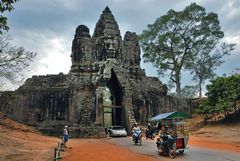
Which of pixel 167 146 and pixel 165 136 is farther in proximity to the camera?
pixel 165 136

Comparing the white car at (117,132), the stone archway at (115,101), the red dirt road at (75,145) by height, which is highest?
the stone archway at (115,101)

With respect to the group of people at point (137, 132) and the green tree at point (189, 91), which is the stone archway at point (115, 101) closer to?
the group of people at point (137, 132)

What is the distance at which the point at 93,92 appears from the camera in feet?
90.5

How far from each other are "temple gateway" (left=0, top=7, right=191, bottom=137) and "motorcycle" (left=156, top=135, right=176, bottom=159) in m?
11.7

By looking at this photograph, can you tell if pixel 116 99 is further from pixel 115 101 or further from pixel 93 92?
pixel 93 92

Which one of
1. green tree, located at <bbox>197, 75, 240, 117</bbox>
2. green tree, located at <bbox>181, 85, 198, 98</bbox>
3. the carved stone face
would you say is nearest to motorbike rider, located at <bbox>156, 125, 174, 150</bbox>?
green tree, located at <bbox>197, 75, 240, 117</bbox>

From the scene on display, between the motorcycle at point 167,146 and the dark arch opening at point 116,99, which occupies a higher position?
the dark arch opening at point 116,99

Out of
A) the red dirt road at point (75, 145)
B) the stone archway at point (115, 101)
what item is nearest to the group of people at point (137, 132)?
the red dirt road at point (75, 145)

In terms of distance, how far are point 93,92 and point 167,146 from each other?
1646 cm

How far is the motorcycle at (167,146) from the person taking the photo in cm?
1140

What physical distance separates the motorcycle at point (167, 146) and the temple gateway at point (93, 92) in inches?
459

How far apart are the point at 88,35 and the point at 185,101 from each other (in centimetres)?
1411

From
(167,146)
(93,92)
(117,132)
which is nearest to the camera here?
(167,146)

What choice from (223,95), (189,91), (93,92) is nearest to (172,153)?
(223,95)
